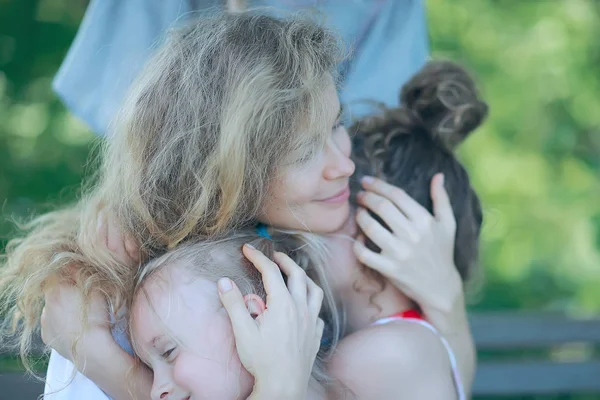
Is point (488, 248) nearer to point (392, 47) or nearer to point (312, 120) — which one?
point (392, 47)

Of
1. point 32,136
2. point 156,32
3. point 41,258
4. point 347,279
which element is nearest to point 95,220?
point 41,258

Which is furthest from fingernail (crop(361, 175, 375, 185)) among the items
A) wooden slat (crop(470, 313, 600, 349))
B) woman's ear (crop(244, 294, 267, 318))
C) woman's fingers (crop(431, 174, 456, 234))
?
wooden slat (crop(470, 313, 600, 349))

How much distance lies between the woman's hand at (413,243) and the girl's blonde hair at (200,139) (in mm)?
245

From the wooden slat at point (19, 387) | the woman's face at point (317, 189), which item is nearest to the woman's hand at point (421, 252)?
the woman's face at point (317, 189)

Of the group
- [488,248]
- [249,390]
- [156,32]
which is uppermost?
[156,32]

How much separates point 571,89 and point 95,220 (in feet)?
7.51

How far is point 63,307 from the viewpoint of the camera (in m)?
1.28

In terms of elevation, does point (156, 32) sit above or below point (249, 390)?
above

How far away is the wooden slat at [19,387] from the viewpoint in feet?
5.34

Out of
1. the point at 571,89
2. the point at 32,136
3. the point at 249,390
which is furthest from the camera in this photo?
the point at 571,89

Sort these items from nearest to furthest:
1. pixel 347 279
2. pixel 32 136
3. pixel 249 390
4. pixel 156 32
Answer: pixel 249 390, pixel 347 279, pixel 156 32, pixel 32 136

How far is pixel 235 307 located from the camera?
1183mm

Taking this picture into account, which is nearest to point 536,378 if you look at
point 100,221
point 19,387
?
point 19,387

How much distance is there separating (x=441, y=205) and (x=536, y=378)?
3.99 ft
